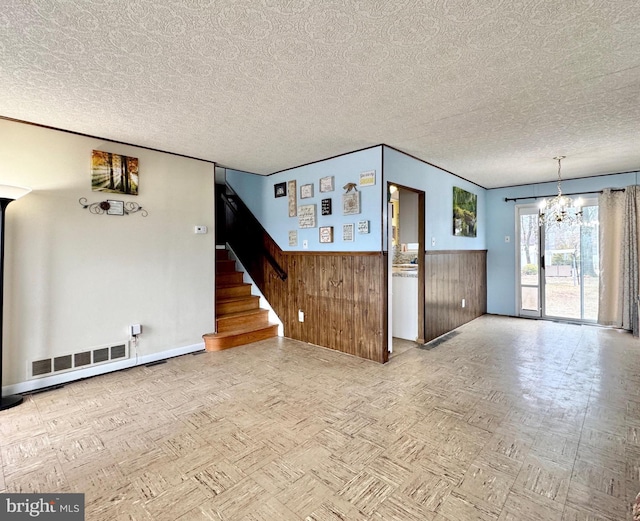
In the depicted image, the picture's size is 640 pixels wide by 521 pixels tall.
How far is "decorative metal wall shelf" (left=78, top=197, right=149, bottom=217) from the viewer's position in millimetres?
3380

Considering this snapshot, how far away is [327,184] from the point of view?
14.0ft

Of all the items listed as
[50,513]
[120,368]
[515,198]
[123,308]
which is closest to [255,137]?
[123,308]

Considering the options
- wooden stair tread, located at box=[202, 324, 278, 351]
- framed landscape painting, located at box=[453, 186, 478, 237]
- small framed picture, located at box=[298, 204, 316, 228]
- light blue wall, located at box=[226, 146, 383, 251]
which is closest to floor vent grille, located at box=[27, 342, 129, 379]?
wooden stair tread, located at box=[202, 324, 278, 351]

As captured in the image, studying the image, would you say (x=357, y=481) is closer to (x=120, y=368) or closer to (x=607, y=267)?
(x=120, y=368)

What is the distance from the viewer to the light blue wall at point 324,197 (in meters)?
3.80

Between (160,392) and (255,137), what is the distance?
275cm

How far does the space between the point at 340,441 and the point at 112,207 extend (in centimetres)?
335

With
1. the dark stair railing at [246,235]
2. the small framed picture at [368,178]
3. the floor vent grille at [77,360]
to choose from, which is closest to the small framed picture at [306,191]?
the small framed picture at [368,178]

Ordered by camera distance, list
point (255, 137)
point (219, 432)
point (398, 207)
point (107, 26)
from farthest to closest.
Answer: point (398, 207), point (255, 137), point (219, 432), point (107, 26)

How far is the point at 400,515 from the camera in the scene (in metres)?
1.58

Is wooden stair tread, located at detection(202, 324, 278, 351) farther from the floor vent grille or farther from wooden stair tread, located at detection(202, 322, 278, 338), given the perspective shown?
the floor vent grille

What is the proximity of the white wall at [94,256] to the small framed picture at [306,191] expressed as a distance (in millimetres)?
1258

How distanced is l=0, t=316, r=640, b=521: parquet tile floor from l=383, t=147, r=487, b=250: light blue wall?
2.05 m

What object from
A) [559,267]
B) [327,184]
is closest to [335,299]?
[327,184]
